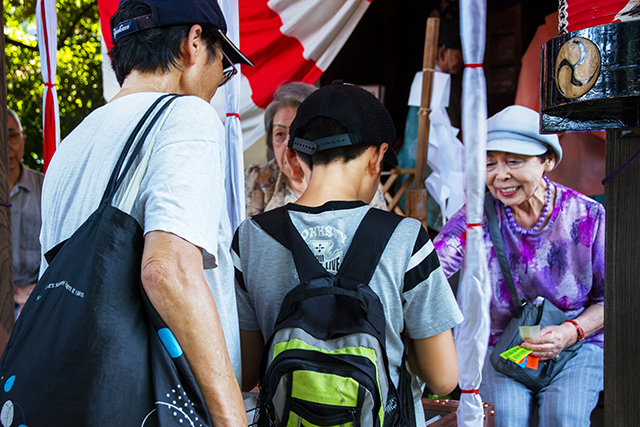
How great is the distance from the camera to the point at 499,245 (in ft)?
7.57

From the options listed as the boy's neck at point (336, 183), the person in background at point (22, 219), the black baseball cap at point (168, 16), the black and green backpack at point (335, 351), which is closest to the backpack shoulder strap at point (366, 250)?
the black and green backpack at point (335, 351)

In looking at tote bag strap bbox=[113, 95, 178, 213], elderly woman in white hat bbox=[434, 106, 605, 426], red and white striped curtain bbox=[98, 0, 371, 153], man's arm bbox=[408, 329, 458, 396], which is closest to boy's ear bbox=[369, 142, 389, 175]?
man's arm bbox=[408, 329, 458, 396]

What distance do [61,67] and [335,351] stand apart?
700 cm

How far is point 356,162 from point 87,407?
809 mm

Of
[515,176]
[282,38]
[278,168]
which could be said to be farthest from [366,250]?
[282,38]

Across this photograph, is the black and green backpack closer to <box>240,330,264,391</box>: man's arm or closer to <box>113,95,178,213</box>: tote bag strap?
<box>240,330,264,391</box>: man's arm

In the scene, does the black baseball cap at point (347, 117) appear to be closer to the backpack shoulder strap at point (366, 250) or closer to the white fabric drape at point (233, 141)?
the backpack shoulder strap at point (366, 250)

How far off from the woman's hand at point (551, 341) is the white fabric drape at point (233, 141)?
4.20 feet

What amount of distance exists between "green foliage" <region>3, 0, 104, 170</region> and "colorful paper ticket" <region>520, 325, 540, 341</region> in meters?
6.04

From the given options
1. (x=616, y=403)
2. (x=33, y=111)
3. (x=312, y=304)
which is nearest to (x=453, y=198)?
(x=616, y=403)

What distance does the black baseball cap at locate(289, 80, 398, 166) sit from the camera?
52.2 inches

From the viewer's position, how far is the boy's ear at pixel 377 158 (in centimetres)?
138

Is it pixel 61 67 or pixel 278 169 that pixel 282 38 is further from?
pixel 61 67

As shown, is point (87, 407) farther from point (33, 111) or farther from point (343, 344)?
point (33, 111)
